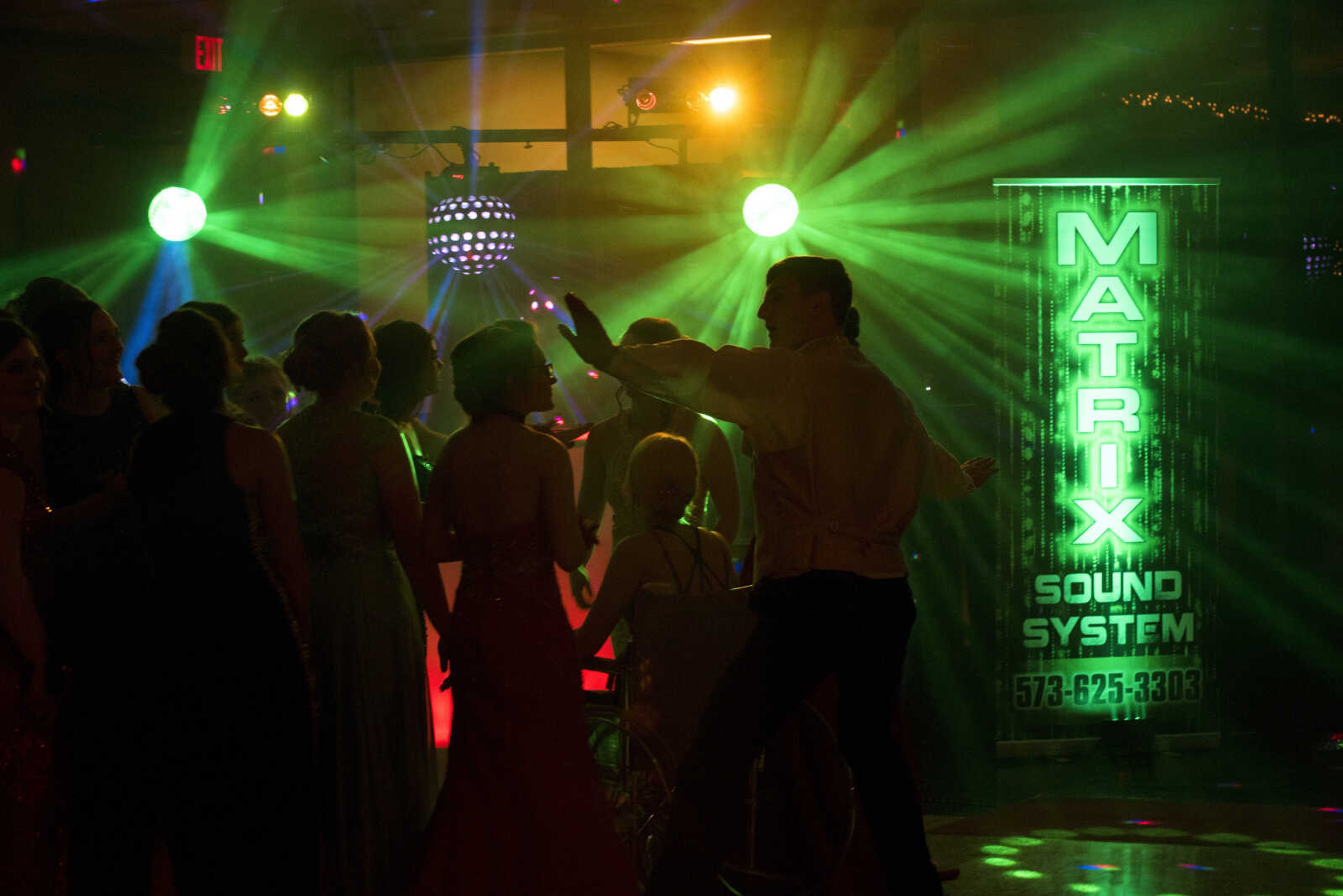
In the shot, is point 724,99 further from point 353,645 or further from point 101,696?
point 101,696

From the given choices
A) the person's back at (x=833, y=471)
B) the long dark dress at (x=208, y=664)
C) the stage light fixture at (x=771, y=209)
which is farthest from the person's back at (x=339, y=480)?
the stage light fixture at (x=771, y=209)

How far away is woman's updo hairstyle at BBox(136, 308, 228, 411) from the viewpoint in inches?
99.3

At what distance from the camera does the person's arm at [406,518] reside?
2.79 metres

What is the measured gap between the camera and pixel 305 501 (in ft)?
9.37

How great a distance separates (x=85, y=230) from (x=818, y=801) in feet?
20.7

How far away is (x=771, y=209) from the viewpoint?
248 inches

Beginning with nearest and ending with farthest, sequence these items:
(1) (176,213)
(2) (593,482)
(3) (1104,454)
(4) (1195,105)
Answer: (2) (593,482)
(3) (1104,454)
(4) (1195,105)
(1) (176,213)

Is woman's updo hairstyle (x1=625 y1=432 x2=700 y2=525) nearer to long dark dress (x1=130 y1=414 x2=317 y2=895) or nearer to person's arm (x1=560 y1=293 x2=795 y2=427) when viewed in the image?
person's arm (x1=560 y1=293 x2=795 y2=427)

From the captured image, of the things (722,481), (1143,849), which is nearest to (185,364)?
(722,481)

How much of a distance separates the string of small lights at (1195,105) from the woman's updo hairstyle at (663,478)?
136 inches


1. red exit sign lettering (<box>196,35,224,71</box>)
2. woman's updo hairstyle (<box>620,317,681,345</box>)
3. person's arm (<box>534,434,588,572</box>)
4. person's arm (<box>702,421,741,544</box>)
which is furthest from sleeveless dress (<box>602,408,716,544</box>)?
red exit sign lettering (<box>196,35,224,71</box>)

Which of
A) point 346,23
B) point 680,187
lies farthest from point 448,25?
point 680,187

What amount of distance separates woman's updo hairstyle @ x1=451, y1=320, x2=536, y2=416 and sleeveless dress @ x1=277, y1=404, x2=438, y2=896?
0.78 feet

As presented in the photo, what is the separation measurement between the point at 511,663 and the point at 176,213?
584 centimetres
